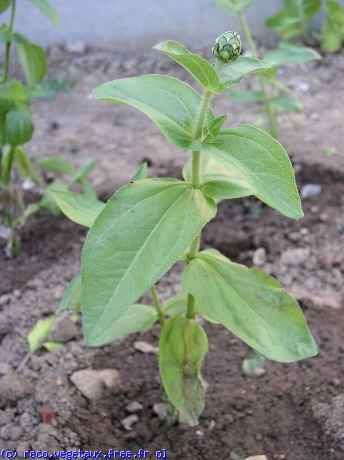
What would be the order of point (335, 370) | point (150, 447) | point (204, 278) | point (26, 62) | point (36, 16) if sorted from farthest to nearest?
point (36, 16), point (26, 62), point (335, 370), point (150, 447), point (204, 278)

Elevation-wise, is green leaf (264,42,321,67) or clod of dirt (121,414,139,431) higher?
green leaf (264,42,321,67)

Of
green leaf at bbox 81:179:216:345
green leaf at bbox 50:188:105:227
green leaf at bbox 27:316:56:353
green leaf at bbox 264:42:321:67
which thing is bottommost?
green leaf at bbox 27:316:56:353

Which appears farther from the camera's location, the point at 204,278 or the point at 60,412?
the point at 60,412

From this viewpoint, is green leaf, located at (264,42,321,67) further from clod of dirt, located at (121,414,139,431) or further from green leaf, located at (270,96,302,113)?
clod of dirt, located at (121,414,139,431)

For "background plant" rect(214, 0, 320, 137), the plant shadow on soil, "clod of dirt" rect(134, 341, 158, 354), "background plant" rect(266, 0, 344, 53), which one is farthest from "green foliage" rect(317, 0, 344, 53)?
"clod of dirt" rect(134, 341, 158, 354)

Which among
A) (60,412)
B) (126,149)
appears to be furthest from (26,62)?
(60,412)

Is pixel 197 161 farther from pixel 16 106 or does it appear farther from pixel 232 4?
pixel 232 4

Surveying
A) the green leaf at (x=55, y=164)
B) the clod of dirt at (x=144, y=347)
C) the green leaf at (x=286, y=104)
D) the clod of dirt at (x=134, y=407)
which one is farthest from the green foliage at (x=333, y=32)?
the clod of dirt at (x=134, y=407)

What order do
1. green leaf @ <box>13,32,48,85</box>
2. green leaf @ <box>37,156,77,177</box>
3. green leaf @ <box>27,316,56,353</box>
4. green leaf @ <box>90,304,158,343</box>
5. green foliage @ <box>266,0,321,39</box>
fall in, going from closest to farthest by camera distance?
1. green leaf @ <box>90,304,158,343</box>
2. green leaf @ <box>27,316,56,353</box>
3. green leaf @ <box>13,32,48,85</box>
4. green leaf @ <box>37,156,77,177</box>
5. green foliage @ <box>266,0,321,39</box>

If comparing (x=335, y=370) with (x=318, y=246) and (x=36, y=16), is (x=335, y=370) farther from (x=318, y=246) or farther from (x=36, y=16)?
(x=36, y=16)
